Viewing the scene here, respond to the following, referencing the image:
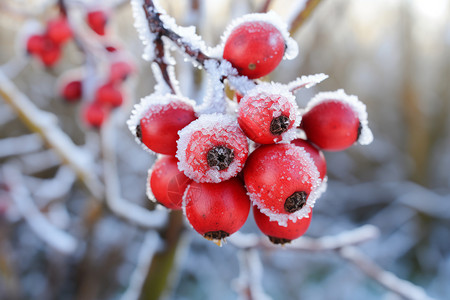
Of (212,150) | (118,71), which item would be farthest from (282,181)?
(118,71)

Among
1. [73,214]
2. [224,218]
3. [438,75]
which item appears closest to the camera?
[224,218]

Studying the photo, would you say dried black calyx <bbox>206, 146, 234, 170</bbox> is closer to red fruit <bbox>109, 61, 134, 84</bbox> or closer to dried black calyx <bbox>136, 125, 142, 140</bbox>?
dried black calyx <bbox>136, 125, 142, 140</bbox>

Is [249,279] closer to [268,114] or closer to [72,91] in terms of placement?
[268,114]

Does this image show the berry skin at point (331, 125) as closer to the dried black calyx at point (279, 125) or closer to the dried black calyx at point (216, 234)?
the dried black calyx at point (279, 125)

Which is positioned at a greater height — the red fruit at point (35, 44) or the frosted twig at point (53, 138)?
the red fruit at point (35, 44)

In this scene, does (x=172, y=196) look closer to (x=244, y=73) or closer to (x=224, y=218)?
(x=224, y=218)

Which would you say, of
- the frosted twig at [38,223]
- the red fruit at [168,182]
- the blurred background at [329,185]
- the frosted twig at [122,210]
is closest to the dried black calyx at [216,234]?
the red fruit at [168,182]

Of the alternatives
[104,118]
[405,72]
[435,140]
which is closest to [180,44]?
[104,118]

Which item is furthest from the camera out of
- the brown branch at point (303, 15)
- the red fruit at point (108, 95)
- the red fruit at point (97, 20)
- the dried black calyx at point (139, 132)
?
the red fruit at point (108, 95)
